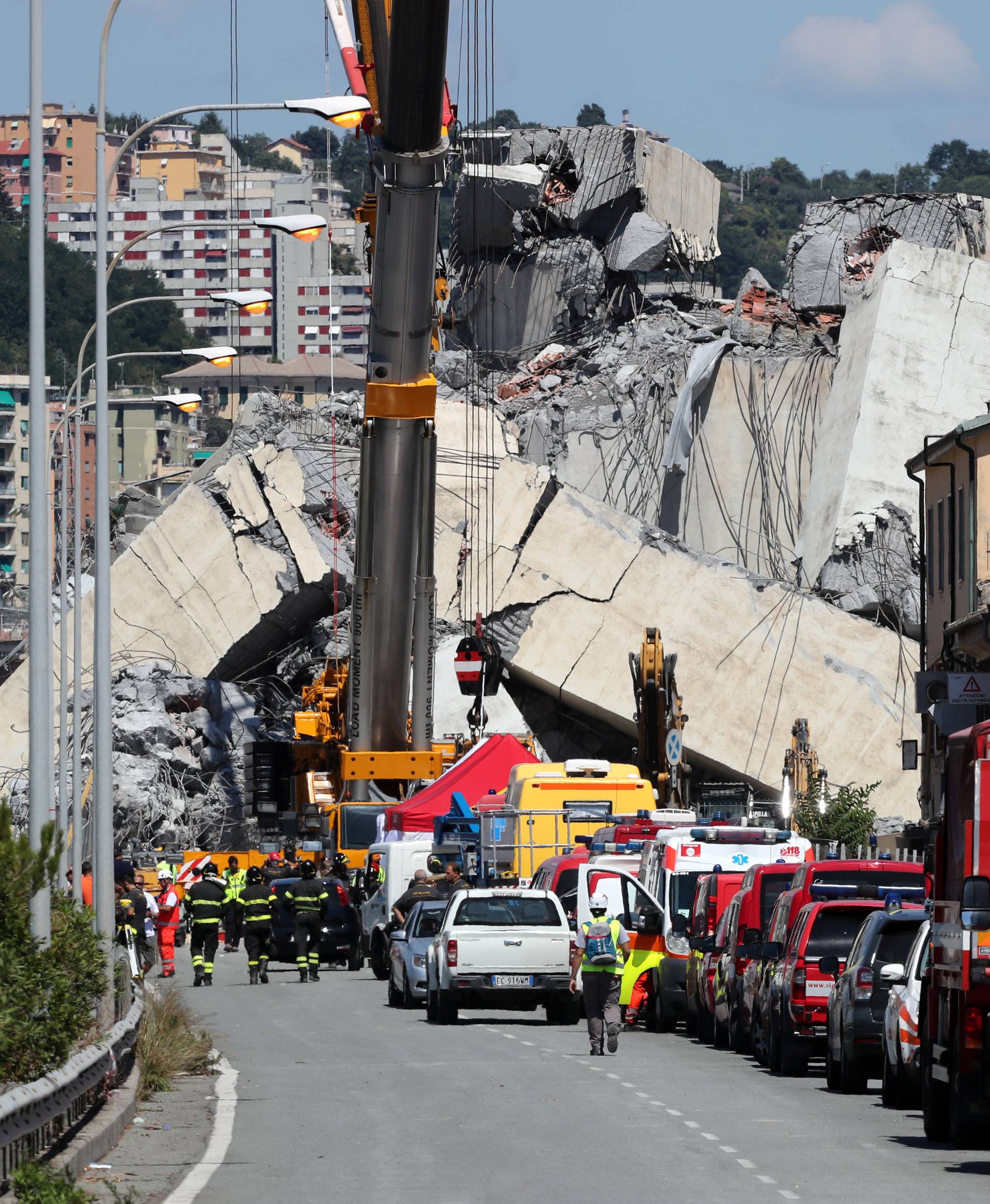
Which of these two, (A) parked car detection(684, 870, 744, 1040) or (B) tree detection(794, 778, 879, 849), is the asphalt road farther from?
(B) tree detection(794, 778, 879, 849)

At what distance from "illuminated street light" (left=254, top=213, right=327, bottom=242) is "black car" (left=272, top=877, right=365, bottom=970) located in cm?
1071

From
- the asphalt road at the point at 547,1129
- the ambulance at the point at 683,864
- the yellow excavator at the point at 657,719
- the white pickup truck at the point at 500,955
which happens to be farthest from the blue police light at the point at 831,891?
the yellow excavator at the point at 657,719

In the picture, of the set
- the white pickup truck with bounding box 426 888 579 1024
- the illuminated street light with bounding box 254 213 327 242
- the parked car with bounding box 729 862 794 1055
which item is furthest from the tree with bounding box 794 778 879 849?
the parked car with bounding box 729 862 794 1055

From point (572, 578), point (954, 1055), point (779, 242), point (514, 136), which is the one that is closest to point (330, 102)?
point (954, 1055)

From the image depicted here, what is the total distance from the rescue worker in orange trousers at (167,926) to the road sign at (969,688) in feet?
58.4

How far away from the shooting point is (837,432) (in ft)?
186

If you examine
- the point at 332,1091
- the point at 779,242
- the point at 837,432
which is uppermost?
the point at 779,242

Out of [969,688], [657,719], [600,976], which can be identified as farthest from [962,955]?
[657,719]

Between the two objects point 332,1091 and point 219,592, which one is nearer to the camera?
point 332,1091

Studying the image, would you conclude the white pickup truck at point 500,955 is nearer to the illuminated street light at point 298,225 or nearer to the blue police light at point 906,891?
the blue police light at point 906,891

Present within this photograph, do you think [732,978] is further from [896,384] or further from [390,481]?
[896,384]

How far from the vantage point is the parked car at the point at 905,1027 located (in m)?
15.0

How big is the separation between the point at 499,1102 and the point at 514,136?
54564 millimetres

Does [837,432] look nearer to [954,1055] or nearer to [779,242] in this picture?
[954,1055]
